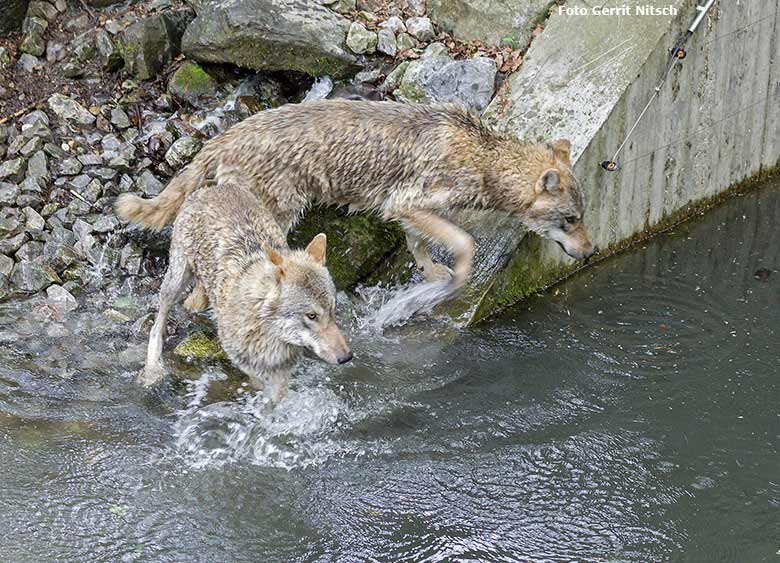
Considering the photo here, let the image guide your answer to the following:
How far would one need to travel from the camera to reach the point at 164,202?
8.65 m

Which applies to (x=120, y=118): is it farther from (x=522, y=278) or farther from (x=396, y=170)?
(x=522, y=278)

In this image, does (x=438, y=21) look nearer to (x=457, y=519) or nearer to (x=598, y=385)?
(x=598, y=385)

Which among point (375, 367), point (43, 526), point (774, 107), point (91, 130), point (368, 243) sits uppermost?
point (774, 107)

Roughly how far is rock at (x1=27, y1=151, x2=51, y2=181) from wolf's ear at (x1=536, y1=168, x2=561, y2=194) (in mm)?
5099

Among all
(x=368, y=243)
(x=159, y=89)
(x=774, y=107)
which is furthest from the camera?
(x=774, y=107)

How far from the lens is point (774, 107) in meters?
11.9

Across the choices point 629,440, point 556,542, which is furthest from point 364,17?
point 556,542

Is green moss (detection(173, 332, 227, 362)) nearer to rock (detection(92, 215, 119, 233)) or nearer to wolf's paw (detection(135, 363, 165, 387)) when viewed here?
wolf's paw (detection(135, 363, 165, 387))

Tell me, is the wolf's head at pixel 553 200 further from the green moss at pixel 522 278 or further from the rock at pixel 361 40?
the rock at pixel 361 40

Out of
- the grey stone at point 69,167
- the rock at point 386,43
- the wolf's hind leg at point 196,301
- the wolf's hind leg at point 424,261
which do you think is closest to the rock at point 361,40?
the rock at point 386,43

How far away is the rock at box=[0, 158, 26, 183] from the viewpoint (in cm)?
971

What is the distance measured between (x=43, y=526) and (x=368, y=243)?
4.50 meters

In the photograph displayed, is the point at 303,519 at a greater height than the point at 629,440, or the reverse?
the point at 629,440

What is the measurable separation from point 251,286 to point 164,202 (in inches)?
76.9
